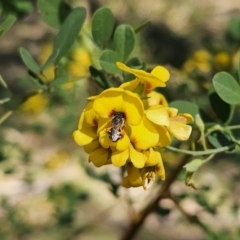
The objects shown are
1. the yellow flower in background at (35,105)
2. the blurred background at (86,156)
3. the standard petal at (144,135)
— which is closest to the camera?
the standard petal at (144,135)

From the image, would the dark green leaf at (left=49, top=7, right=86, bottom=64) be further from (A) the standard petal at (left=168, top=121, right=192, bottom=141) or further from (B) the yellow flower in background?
(B) the yellow flower in background

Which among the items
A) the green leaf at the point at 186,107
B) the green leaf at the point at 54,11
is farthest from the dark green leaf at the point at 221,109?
the green leaf at the point at 54,11

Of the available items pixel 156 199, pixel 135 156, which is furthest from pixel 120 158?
pixel 156 199

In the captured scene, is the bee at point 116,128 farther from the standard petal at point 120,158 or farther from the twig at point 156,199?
the twig at point 156,199

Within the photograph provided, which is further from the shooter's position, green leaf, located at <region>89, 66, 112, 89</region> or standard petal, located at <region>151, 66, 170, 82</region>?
green leaf, located at <region>89, 66, 112, 89</region>

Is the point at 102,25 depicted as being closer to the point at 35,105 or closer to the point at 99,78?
the point at 99,78

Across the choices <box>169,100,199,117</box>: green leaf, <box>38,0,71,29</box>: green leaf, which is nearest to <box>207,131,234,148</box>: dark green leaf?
<box>169,100,199,117</box>: green leaf
